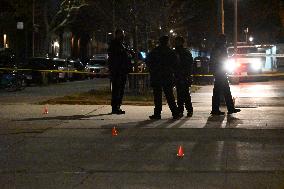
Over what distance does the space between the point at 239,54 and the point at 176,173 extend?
28.8 metres

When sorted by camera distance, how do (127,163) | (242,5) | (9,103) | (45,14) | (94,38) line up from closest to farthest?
(127,163), (9,103), (45,14), (242,5), (94,38)

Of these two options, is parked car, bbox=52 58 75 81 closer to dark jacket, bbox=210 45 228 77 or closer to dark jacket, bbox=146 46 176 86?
dark jacket, bbox=210 45 228 77

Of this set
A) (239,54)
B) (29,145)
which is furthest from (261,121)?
(239,54)

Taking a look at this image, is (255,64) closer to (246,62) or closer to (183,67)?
(246,62)

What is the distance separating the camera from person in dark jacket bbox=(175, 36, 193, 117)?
1656cm

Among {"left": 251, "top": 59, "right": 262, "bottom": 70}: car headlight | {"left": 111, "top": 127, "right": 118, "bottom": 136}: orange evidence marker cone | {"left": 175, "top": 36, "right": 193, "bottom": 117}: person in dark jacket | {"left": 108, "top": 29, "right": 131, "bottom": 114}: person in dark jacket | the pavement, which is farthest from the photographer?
{"left": 251, "top": 59, "right": 262, "bottom": 70}: car headlight

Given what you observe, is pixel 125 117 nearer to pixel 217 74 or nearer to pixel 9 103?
pixel 217 74

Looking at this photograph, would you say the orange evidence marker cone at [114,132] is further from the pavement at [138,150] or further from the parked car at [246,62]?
the parked car at [246,62]

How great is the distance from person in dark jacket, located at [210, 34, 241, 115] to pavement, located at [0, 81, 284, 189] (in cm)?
36

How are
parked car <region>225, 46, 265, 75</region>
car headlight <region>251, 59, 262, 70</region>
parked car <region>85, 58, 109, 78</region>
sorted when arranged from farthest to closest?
parked car <region>85, 58, 109, 78</region> → car headlight <region>251, 59, 262, 70</region> → parked car <region>225, 46, 265, 75</region>

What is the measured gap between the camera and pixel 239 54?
3781cm

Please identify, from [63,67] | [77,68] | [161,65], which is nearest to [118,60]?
[161,65]

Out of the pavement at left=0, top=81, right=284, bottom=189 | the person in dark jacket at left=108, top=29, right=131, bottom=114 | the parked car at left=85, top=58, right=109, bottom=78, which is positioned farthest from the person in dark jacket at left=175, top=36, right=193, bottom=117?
the parked car at left=85, top=58, right=109, bottom=78

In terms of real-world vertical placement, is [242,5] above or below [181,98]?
above
